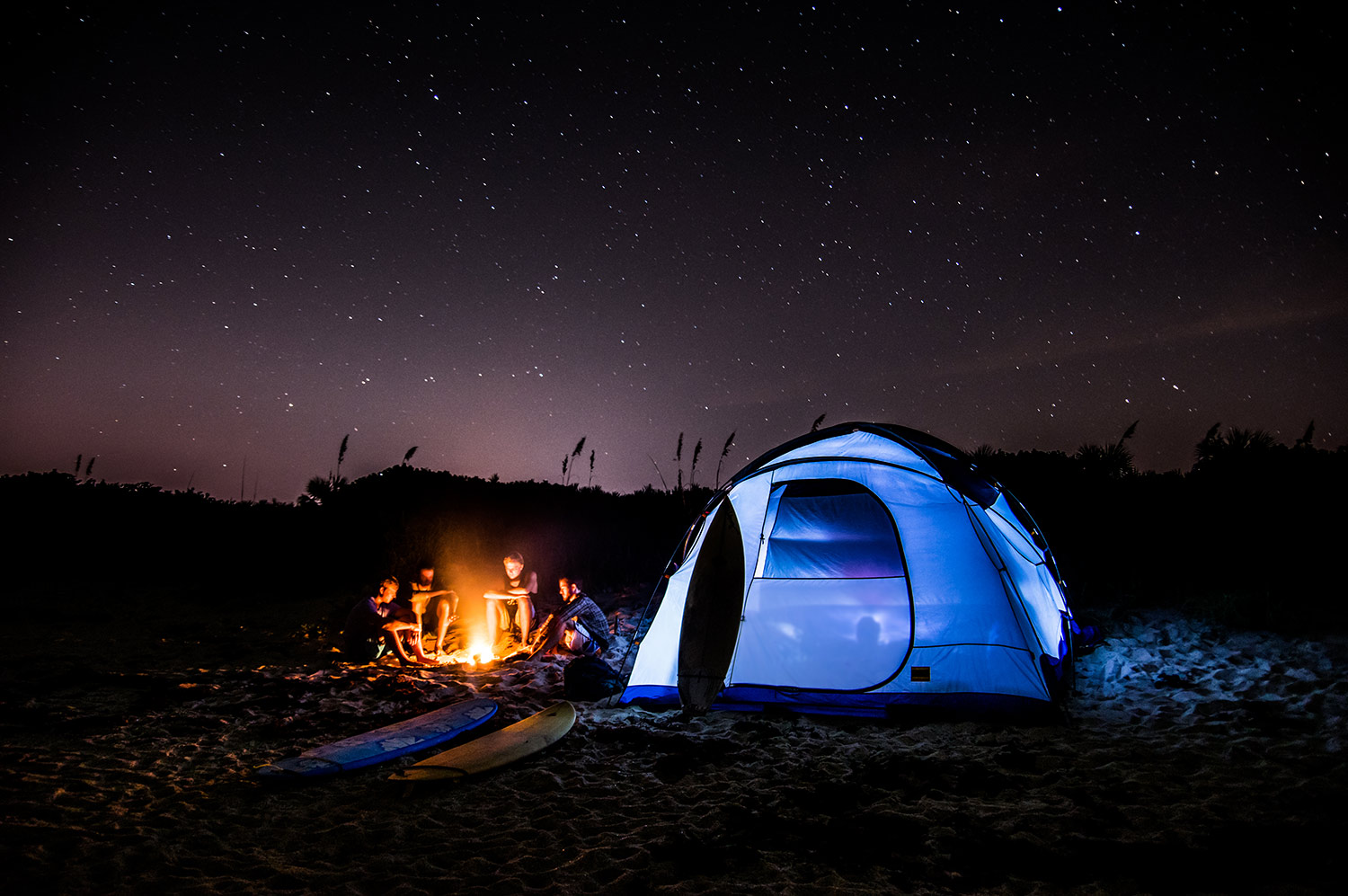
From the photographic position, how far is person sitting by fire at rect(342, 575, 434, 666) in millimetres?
7367

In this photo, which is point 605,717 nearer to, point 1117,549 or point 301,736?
point 301,736

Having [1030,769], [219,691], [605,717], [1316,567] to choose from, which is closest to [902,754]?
[1030,769]

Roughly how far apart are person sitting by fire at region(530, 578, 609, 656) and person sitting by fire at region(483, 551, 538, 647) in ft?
1.37

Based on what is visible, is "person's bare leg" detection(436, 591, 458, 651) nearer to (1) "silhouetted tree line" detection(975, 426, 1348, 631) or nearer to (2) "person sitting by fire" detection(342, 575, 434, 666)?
(2) "person sitting by fire" detection(342, 575, 434, 666)

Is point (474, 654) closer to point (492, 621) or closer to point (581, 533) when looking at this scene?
point (492, 621)

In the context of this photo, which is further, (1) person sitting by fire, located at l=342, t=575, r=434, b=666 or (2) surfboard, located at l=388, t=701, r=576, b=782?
(1) person sitting by fire, located at l=342, t=575, r=434, b=666

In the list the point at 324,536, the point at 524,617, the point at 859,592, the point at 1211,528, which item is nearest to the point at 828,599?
the point at 859,592

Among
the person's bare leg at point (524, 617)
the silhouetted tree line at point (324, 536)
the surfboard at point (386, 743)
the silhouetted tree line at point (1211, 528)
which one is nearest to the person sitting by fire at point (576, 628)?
the person's bare leg at point (524, 617)

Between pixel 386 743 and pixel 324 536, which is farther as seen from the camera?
pixel 324 536

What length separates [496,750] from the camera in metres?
4.42

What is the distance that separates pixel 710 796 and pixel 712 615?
1972 mm

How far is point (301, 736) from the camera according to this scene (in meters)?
4.97

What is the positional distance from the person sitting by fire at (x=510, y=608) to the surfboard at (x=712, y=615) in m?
3.12

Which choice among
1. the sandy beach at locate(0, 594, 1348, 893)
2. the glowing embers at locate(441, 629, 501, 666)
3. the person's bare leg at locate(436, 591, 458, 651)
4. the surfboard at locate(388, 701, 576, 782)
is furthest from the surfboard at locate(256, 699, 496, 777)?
the person's bare leg at locate(436, 591, 458, 651)
